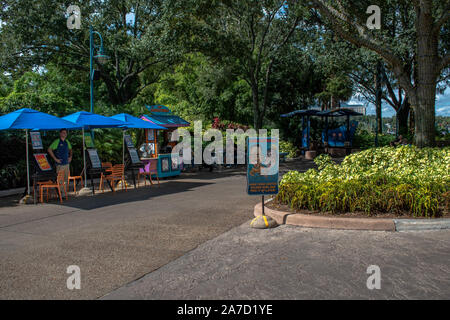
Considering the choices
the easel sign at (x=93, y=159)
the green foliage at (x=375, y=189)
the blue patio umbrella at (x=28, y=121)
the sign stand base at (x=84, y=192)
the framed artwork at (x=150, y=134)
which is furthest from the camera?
the framed artwork at (x=150, y=134)

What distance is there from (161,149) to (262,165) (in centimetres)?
994

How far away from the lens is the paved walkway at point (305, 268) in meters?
3.87

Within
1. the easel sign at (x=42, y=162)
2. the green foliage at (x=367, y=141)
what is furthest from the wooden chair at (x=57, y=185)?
the green foliage at (x=367, y=141)

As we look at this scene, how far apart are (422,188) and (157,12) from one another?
17.4 meters

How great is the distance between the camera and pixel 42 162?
33.1 feet

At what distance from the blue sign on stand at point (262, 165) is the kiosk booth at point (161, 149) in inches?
314

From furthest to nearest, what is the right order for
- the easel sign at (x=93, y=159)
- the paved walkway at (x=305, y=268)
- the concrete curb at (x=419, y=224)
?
1. the easel sign at (x=93, y=159)
2. the concrete curb at (x=419, y=224)
3. the paved walkway at (x=305, y=268)

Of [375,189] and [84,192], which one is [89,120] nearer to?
[84,192]

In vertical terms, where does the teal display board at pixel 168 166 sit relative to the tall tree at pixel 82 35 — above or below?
below

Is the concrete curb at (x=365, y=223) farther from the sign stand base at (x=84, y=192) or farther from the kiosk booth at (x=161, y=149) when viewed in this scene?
the kiosk booth at (x=161, y=149)

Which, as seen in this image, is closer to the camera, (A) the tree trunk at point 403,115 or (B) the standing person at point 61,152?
(B) the standing person at point 61,152

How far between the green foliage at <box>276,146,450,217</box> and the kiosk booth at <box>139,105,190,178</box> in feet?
22.6

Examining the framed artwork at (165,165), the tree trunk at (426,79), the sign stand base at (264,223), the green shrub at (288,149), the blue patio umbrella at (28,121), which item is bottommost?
the sign stand base at (264,223)
